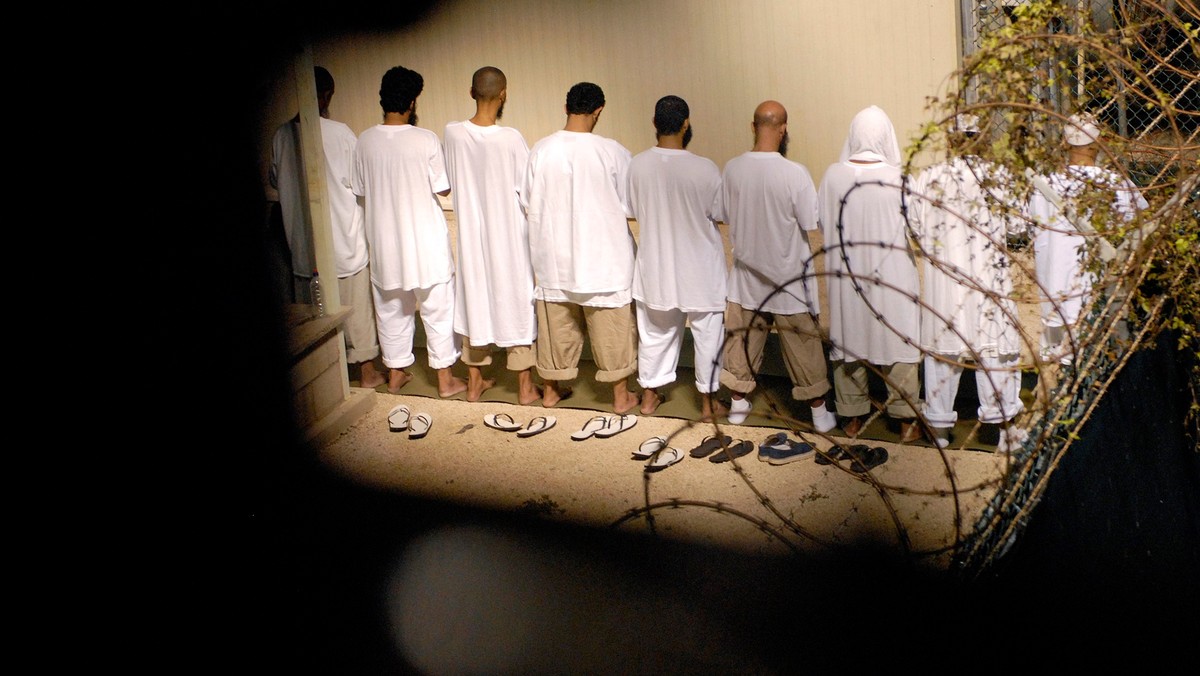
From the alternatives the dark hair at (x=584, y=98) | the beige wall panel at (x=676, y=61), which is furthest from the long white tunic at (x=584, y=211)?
the beige wall panel at (x=676, y=61)

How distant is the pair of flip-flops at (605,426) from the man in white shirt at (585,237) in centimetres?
11

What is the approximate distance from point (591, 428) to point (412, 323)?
1.20 metres

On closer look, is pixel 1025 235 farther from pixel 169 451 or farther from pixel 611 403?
pixel 169 451

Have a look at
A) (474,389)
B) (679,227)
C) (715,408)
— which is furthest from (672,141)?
(474,389)

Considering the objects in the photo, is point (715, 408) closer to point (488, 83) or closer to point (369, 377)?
point (488, 83)

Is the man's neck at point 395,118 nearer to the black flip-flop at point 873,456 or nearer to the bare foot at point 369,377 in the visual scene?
the bare foot at point 369,377

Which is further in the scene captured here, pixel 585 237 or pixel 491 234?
pixel 491 234

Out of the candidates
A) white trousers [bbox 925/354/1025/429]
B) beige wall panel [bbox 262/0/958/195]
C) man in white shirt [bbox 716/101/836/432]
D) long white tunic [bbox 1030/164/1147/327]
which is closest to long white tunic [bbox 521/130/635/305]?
beige wall panel [bbox 262/0/958/195]

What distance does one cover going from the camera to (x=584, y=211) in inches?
204

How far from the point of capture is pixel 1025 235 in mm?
4711

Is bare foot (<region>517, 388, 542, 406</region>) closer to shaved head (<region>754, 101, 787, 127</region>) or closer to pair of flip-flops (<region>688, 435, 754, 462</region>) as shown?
pair of flip-flops (<region>688, 435, 754, 462</region>)

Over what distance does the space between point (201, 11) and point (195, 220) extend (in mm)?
886

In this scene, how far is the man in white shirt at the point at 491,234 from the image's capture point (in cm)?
537

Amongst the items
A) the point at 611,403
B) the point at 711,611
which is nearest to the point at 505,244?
the point at 611,403
